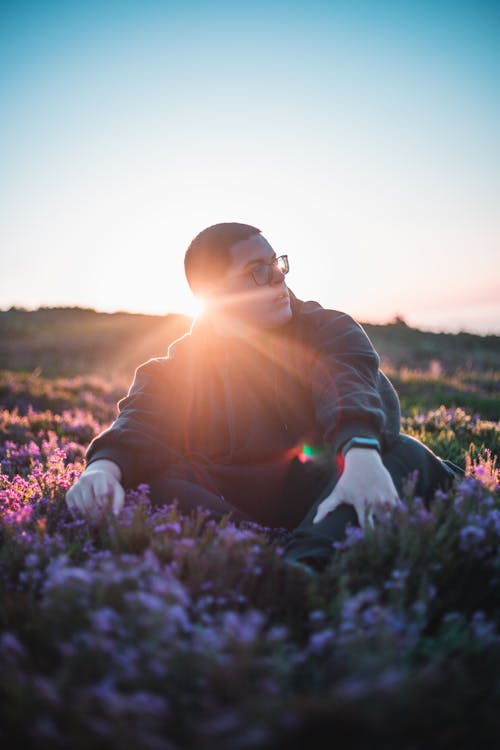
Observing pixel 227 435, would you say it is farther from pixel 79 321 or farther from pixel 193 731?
pixel 79 321

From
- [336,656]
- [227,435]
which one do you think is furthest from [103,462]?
[336,656]

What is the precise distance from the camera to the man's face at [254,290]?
3.21m

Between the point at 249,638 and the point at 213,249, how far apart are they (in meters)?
2.65

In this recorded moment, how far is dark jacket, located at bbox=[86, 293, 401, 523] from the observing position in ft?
9.95

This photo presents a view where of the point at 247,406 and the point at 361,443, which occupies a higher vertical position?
the point at 247,406

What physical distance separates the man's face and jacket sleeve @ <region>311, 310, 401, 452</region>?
1.08 ft

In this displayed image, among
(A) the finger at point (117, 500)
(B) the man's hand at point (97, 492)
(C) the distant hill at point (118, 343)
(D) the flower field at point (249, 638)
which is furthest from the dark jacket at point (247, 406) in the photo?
(C) the distant hill at point (118, 343)

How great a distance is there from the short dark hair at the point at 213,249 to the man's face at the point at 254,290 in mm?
54

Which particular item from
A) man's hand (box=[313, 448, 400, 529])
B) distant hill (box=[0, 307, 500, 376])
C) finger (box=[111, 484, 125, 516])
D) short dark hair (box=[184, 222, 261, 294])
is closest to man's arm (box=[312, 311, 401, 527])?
man's hand (box=[313, 448, 400, 529])

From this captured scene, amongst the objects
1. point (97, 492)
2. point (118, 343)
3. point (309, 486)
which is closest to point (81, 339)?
Result: point (118, 343)

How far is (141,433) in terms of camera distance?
123 inches

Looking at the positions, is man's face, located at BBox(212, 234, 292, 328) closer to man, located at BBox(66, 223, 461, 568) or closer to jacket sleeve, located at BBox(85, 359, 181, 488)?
man, located at BBox(66, 223, 461, 568)

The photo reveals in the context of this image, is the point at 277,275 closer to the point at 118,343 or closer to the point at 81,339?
the point at 118,343

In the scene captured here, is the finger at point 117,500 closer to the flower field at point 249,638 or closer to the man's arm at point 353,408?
the flower field at point 249,638
